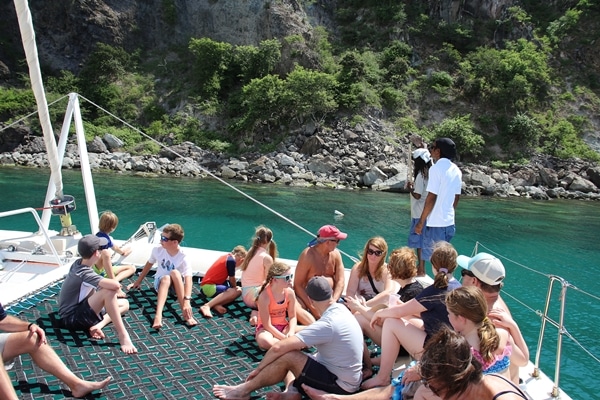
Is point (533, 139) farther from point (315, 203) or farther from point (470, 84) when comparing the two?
point (315, 203)

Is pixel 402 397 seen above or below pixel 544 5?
below

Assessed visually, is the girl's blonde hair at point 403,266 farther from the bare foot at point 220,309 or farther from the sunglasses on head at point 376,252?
the bare foot at point 220,309

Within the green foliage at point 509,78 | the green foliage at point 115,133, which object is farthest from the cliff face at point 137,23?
the green foliage at point 509,78

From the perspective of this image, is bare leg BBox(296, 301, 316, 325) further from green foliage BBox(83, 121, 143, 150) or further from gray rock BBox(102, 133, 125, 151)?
gray rock BBox(102, 133, 125, 151)

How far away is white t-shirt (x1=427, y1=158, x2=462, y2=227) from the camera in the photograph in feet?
16.6

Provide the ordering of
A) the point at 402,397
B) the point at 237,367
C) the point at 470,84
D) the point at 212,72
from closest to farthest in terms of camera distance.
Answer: the point at 402,397 < the point at 237,367 < the point at 470,84 < the point at 212,72

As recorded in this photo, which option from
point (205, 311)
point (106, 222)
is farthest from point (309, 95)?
point (205, 311)

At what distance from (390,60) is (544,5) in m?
16.6

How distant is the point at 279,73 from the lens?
35.1 meters

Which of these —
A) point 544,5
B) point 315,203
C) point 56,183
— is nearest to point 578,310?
point 56,183

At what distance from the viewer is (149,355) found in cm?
381

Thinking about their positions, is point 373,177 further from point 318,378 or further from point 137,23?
point 137,23

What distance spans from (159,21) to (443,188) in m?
44.8

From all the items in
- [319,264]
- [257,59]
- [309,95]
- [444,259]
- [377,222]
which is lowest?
[377,222]
